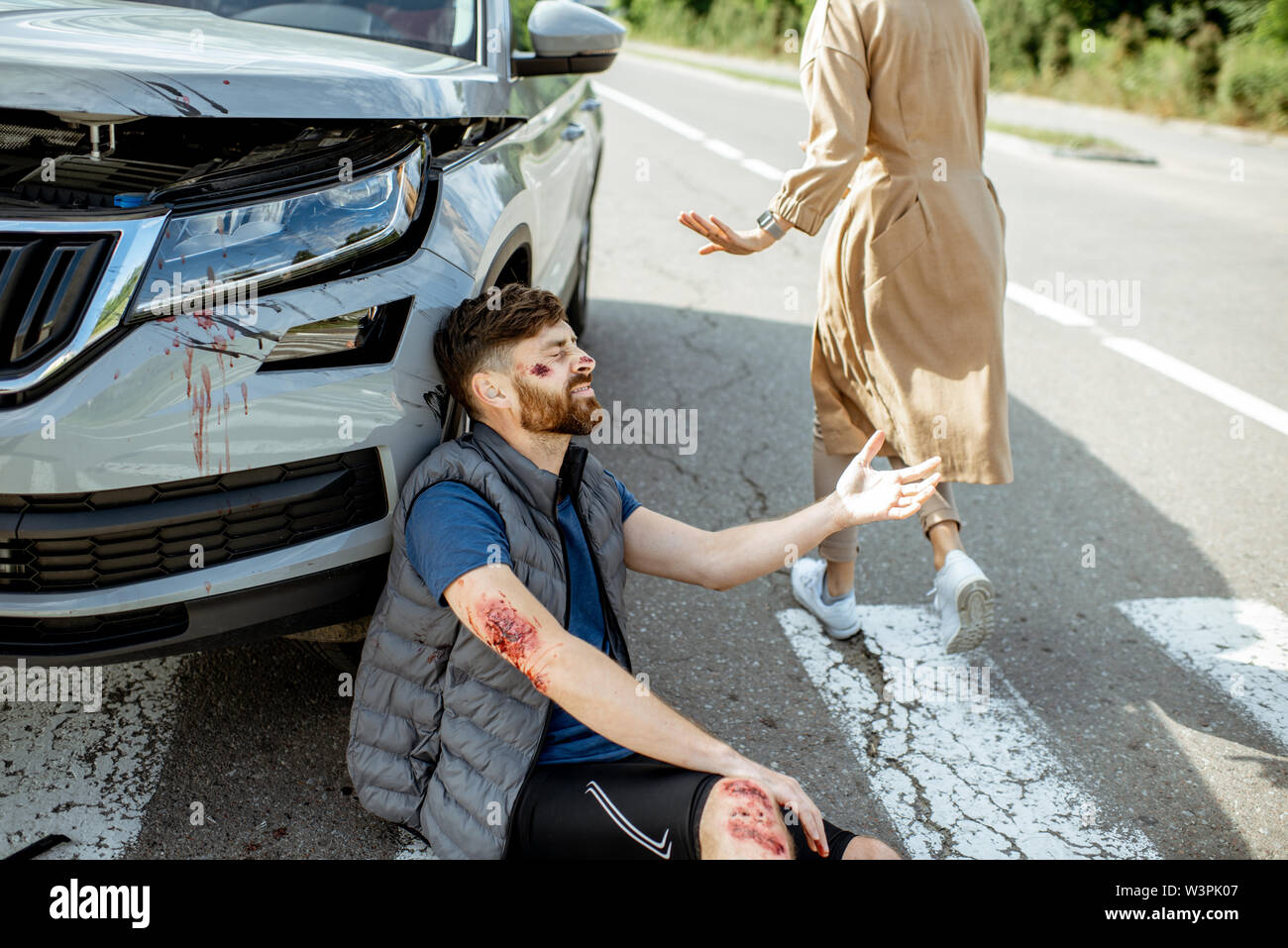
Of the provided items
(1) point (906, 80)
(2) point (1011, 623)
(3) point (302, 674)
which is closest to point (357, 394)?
(3) point (302, 674)

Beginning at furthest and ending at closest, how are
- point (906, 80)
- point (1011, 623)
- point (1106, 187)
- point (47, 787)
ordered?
1. point (1106, 187)
2. point (1011, 623)
3. point (906, 80)
4. point (47, 787)

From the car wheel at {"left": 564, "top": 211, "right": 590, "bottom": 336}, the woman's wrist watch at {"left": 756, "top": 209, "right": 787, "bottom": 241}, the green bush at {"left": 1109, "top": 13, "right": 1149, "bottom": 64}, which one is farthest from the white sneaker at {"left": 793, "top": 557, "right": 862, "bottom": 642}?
the green bush at {"left": 1109, "top": 13, "right": 1149, "bottom": 64}

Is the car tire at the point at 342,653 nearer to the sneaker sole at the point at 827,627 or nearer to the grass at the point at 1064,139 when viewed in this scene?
the sneaker sole at the point at 827,627

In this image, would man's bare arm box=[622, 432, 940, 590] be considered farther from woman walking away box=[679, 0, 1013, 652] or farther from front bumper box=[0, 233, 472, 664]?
front bumper box=[0, 233, 472, 664]

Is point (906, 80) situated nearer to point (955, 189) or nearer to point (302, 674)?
point (955, 189)

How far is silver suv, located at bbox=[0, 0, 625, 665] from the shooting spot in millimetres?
2057

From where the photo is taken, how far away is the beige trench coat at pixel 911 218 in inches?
114

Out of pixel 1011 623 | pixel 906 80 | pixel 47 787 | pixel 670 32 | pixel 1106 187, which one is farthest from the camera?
pixel 670 32

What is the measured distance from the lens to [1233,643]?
352 centimetres

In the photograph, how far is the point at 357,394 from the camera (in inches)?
90.2

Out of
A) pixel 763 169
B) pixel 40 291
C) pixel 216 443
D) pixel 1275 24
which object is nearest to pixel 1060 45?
pixel 1275 24

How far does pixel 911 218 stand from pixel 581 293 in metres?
2.75

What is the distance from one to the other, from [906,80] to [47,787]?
8.53 feet

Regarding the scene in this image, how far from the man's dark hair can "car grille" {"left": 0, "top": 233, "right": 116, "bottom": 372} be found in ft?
2.20
